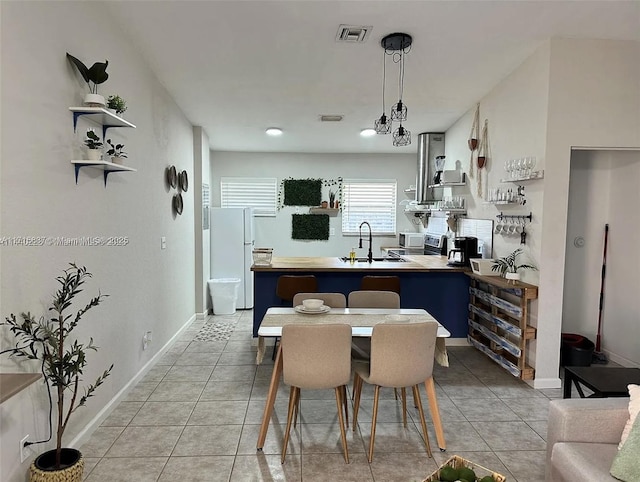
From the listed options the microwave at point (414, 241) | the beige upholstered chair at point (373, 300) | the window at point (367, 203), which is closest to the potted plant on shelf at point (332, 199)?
the window at point (367, 203)

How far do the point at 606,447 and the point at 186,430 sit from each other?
242 cm

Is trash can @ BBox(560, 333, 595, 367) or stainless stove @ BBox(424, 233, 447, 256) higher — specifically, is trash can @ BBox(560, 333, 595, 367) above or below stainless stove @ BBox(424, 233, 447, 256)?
below

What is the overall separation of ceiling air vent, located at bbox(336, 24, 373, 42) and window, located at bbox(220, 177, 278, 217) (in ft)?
15.0

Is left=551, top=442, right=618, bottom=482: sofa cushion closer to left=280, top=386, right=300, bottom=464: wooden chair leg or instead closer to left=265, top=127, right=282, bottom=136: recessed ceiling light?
left=280, top=386, right=300, bottom=464: wooden chair leg

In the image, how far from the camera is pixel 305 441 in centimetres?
272

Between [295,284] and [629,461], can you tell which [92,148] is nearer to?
[295,284]

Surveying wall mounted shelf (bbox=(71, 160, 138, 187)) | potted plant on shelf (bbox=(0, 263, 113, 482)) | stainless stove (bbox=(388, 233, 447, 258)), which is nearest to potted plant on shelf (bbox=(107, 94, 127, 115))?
wall mounted shelf (bbox=(71, 160, 138, 187))

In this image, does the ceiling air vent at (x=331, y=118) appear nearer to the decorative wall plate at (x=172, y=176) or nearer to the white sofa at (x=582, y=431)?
the decorative wall plate at (x=172, y=176)

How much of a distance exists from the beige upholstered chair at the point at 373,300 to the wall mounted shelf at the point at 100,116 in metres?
2.14

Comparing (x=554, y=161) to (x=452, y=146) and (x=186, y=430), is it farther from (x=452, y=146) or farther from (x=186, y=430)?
(x=186, y=430)

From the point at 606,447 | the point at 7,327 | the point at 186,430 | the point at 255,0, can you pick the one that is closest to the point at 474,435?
the point at 606,447

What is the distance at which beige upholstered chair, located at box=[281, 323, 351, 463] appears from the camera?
243 centimetres

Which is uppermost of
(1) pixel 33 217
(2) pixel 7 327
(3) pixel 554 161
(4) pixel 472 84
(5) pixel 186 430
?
(4) pixel 472 84

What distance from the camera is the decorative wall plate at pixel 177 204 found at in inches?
190
